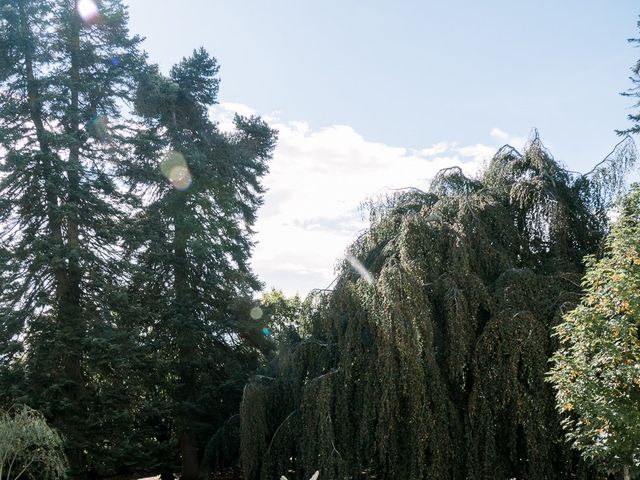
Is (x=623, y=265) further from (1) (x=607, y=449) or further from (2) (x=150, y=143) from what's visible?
(2) (x=150, y=143)

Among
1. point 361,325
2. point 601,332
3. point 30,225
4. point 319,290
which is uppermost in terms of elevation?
point 30,225

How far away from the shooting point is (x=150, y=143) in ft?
44.7

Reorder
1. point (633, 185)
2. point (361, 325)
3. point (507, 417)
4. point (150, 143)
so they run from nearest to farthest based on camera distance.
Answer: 1. point (633, 185)
2. point (507, 417)
3. point (361, 325)
4. point (150, 143)

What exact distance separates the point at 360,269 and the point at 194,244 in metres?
5.94

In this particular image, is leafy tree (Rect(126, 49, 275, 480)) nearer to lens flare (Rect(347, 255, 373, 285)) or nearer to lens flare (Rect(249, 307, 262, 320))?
lens flare (Rect(249, 307, 262, 320))

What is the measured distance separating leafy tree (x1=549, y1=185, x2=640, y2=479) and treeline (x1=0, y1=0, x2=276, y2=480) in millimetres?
7469

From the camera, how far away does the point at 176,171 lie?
47.1 ft

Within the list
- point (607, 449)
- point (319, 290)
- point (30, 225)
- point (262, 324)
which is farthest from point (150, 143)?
point (607, 449)

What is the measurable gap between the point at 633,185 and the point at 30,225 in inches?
448

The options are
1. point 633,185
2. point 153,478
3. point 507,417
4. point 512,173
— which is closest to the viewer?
point 633,185

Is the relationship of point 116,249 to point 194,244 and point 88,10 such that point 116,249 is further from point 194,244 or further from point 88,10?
point 88,10

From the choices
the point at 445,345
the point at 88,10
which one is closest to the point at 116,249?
the point at 88,10

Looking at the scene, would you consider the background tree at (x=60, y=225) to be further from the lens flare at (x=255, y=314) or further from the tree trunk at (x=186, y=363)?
the lens flare at (x=255, y=314)

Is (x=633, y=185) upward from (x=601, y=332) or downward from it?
upward
